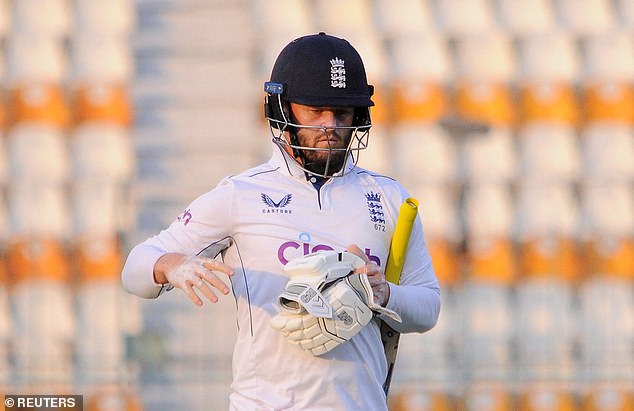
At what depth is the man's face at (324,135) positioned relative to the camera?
297 centimetres

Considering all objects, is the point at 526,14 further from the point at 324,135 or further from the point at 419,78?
the point at 324,135

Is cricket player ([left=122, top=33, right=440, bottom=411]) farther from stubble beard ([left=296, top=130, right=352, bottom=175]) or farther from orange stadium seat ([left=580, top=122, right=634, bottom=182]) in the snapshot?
orange stadium seat ([left=580, top=122, right=634, bottom=182])

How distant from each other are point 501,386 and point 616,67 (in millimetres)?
3067

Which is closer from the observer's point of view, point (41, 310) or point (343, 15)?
point (41, 310)

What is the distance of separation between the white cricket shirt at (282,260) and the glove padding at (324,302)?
0.41 feet

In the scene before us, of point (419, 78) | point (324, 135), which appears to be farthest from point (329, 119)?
point (419, 78)

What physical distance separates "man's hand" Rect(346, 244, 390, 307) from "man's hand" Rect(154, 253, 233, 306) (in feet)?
1.00

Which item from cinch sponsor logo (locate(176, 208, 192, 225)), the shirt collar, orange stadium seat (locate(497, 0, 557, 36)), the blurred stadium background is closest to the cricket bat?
the shirt collar

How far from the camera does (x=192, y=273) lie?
8.84 ft

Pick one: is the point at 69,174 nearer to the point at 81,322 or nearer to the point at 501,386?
the point at 81,322

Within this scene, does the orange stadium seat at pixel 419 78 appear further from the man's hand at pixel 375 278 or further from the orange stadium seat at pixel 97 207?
the man's hand at pixel 375 278

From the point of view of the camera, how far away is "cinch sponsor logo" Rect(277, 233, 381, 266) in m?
2.90

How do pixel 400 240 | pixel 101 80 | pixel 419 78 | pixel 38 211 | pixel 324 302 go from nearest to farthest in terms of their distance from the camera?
pixel 324 302 < pixel 400 240 < pixel 38 211 < pixel 101 80 < pixel 419 78

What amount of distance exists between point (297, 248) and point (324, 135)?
0.28 m
